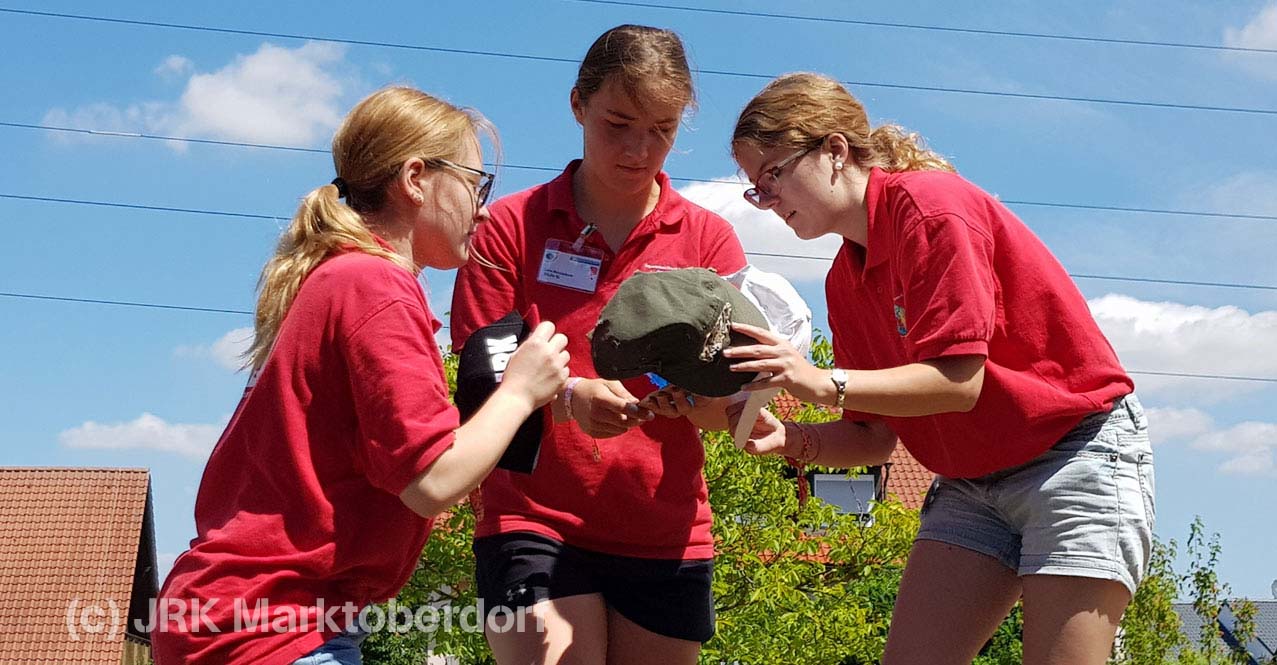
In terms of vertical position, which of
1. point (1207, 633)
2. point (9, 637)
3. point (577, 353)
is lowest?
point (577, 353)

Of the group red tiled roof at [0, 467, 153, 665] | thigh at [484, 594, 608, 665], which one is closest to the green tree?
red tiled roof at [0, 467, 153, 665]

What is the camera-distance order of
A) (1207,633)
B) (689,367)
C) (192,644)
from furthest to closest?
(1207,633), (689,367), (192,644)

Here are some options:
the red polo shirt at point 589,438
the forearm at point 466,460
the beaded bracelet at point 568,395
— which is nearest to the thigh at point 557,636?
the red polo shirt at point 589,438

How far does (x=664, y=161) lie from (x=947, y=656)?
1.78 m

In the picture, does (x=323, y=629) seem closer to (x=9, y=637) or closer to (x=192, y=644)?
(x=192, y=644)

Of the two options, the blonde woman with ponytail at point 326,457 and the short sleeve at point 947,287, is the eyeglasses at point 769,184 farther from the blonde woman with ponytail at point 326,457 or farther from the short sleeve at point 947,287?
the blonde woman with ponytail at point 326,457

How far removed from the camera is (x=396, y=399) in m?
3.09

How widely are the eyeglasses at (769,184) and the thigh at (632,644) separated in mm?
1356

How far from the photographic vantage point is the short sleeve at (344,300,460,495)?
3086mm

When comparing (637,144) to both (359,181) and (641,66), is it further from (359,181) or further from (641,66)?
(359,181)

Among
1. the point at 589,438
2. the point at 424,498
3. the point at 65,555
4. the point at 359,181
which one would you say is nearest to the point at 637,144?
the point at 589,438

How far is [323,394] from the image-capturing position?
10.5 ft

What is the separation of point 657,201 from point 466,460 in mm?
1728

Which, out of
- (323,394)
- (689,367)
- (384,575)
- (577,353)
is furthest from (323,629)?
(577,353)
